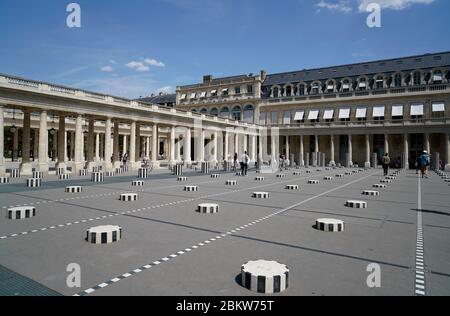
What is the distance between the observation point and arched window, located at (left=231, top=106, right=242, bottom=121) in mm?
67812

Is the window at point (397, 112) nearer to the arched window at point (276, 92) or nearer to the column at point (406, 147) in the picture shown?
the column at point (406, 147)

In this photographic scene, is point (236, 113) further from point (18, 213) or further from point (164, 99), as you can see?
point (18, 213)

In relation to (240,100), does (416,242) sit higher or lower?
lower

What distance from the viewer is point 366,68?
5944 cm

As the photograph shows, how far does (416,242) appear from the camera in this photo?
24.5ft

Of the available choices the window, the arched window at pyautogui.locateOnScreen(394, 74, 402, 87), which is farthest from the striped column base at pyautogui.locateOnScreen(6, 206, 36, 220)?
the arched window at pyautogui.locateOnScreen(394, 74, 402, 87)

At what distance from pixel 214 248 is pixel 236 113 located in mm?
62655

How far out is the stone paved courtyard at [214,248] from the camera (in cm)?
480

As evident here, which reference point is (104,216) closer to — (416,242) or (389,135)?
(416,242)

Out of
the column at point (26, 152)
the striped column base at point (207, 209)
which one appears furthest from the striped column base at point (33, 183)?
the striped column base at point (207, 209)

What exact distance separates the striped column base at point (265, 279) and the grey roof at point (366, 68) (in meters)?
60.9

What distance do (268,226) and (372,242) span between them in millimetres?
2697

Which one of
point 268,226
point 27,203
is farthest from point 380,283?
point 27,203

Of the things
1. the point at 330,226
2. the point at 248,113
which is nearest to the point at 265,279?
the point at 330,226
